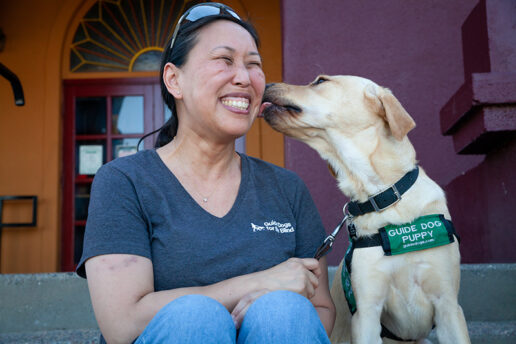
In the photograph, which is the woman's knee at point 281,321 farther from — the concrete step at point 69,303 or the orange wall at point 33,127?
the orange wall at point 33,127

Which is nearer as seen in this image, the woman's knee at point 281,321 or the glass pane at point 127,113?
the woman's knee at point 281,321

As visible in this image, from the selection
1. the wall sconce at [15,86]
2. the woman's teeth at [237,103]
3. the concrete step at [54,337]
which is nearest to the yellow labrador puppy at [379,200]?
the woman's teeth at [237,103]

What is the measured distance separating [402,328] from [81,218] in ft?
13.5

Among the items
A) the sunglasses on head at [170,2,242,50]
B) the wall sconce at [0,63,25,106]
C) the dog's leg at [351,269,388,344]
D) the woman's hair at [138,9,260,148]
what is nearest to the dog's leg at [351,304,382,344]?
the dog's leg at [351,269,388,344]

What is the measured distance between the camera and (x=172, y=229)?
4.73 feet

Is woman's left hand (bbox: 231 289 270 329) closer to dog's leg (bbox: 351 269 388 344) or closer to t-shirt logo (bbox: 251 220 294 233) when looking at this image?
t-shirt logo (bbox: 251 220 294 233)

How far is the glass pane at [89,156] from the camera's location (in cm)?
527

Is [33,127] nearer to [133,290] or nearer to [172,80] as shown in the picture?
[172,80]

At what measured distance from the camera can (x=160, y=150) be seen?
1.74m

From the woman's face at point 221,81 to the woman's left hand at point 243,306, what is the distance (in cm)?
59

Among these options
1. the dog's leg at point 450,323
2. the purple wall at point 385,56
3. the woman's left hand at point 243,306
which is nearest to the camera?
the woman's left hand at point 243,306

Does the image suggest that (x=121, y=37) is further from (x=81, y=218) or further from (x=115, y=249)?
(x=115, y=249)

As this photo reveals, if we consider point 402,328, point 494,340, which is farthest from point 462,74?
point 402,328

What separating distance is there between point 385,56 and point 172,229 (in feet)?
8.72
